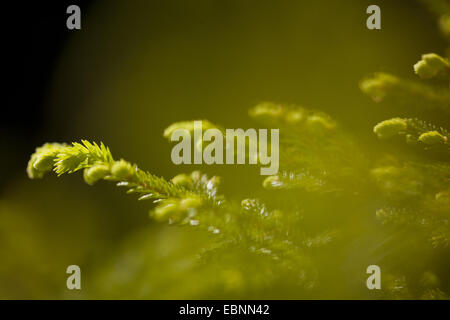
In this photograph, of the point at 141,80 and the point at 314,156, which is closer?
the point at 314,156

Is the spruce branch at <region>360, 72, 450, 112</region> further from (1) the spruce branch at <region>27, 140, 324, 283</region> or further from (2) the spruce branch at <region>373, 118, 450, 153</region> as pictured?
(1) the spruce branch at <region>27, 140, 324, 283</region>

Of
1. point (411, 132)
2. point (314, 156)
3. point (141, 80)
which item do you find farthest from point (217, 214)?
point (141, 80)

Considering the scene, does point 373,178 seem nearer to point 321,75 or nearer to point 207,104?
point 321,75

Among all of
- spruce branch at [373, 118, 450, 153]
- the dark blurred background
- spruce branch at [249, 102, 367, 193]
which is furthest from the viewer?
the dark blurred background

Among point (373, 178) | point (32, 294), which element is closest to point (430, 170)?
point (373, 178)

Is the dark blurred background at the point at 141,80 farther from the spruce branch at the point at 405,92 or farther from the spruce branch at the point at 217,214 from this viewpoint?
the spruce branch at the point at 217,214

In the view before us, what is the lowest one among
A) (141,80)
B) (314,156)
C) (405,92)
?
(314,156)

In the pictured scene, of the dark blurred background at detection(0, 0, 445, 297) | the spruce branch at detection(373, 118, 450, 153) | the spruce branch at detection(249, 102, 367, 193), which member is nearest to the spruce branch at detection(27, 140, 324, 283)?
the spruce branch at detection(249, 102, 367, 193)

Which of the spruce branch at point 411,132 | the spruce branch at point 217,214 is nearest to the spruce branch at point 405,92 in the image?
the spruce branch at point 411,132

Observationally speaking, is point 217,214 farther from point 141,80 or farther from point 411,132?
point 141,80

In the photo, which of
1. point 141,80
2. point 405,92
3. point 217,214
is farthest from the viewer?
point 141,80

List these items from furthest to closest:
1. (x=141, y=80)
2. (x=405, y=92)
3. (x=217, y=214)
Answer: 1. (x=141, y=80)
2. (x=405, y=92)
3. (x=217, y=214)
